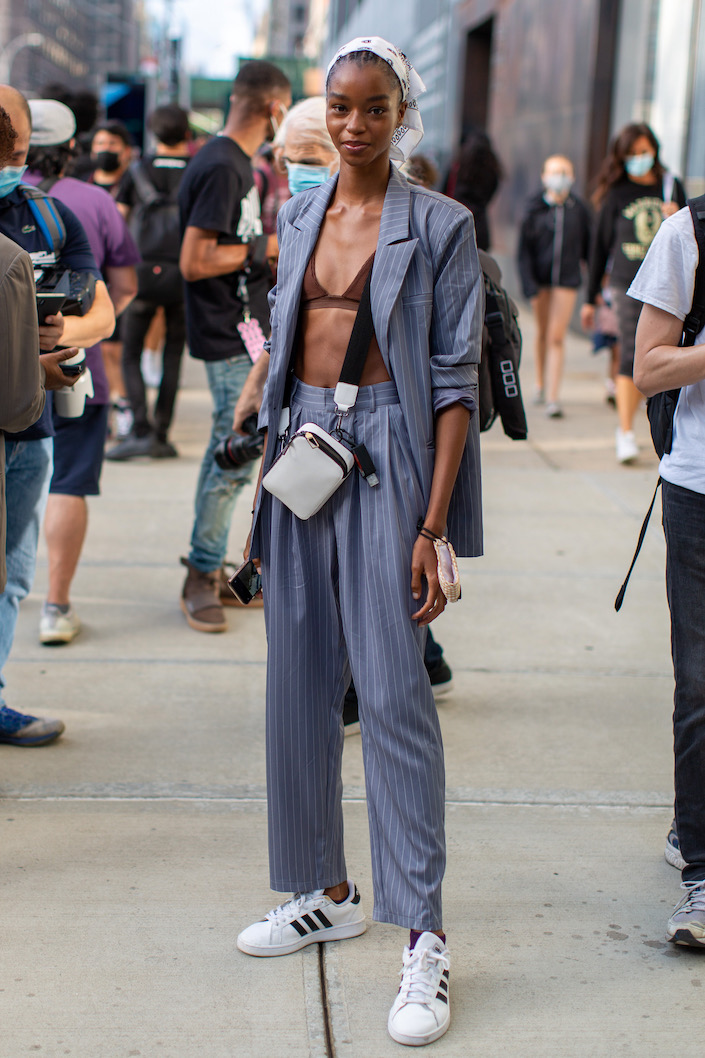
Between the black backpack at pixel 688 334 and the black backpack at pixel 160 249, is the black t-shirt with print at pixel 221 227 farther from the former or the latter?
the black backpack at pixel 160 249

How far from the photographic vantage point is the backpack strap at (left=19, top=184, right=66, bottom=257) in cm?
354

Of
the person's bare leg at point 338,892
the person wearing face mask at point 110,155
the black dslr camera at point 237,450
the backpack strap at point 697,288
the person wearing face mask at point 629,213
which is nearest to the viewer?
the backpack strap at point 697,288

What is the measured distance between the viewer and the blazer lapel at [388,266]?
7.84 feet

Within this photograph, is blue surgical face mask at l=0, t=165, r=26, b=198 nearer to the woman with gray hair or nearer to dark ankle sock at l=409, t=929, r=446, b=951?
the woman with gray hair

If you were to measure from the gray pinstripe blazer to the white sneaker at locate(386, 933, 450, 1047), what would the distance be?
1001 mm

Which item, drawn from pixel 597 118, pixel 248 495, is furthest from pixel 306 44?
pixel 248 495

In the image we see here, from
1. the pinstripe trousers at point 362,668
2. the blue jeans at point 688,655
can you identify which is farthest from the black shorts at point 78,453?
the blue jeans at point 688,655

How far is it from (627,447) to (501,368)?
189 inches

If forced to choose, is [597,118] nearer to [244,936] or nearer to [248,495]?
[248,495]

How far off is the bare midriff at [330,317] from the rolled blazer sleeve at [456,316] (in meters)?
0.13

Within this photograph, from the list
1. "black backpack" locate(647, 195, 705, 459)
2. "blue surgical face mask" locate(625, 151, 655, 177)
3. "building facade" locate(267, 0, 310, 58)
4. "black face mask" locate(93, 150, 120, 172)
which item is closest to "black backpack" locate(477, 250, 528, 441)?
"black backpack" locate(647, 195, 705, 459)

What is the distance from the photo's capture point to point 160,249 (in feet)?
25.4

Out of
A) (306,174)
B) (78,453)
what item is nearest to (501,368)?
(306,174)

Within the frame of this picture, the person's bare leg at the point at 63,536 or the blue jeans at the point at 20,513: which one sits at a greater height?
the blue jeans at the point at 20,513
